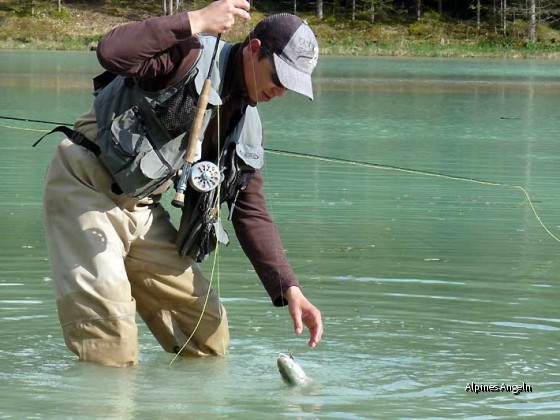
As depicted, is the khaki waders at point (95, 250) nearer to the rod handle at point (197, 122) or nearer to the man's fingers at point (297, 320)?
the rod handle at point (197, 122)

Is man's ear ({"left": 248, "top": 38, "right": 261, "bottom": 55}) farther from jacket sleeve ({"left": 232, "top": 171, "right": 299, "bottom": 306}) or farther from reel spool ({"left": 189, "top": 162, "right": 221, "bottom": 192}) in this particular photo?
jacket sleeve ({"left": 232, "top": 171, "right": 299, "bottom": 306})

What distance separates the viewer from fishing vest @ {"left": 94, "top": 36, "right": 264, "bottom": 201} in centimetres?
444

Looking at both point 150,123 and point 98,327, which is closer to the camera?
point 150,123

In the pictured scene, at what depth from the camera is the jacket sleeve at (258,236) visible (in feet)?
16.1

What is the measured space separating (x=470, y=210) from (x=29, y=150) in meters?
5.30

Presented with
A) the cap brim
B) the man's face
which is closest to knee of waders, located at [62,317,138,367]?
the man's face

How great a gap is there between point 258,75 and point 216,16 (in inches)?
14.1

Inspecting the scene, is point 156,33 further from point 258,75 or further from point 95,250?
point 95,250

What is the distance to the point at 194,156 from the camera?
4.51 m

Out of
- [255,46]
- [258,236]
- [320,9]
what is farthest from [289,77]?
[320,9]

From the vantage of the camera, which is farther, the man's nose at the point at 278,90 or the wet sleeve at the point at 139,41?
the man's nose at the point at 278,90

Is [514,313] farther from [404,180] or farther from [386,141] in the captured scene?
[386,141]

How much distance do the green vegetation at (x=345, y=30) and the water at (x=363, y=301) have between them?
1539 inches

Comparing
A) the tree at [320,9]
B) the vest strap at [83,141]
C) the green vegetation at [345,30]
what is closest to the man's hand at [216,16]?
the vest strap at [83,141]
